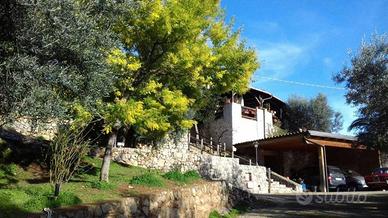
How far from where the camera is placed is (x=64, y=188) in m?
11.0

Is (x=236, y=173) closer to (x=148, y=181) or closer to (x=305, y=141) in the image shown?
(x=305, y=141)

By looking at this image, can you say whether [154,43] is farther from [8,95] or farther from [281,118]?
[281,118]

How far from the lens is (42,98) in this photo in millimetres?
7441

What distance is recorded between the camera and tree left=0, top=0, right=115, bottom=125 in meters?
7.08

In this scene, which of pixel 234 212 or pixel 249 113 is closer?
pixel 234 212

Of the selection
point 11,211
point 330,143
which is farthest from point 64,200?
point 330,143

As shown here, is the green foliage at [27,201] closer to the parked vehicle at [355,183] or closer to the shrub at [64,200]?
the shrub at [64,200]

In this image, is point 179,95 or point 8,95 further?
point 179,95

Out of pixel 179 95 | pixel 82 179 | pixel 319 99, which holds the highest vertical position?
pixel 319 99

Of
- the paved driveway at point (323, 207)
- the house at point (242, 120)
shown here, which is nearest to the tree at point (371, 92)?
the paved driveway at point (323, 207)

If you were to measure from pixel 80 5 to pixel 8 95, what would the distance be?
2.31m

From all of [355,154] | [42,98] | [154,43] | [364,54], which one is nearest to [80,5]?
[42,98]

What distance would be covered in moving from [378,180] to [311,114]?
15.7m

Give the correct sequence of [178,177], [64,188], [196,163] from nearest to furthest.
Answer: [64,188] → [178,177] → [196,163]
